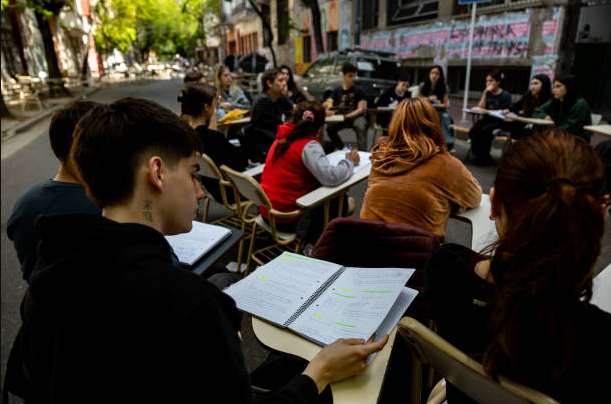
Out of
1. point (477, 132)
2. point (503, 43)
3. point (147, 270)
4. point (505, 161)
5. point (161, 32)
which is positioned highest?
point (161, 32)

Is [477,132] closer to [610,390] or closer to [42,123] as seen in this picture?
[610,390]

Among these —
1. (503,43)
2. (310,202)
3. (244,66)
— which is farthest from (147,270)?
(244,66)

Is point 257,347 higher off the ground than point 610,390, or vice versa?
point 610,390

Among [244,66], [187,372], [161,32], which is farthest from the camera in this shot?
[161,32]

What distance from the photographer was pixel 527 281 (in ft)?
2.78

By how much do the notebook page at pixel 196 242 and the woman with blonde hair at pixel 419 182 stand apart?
0.93 meters

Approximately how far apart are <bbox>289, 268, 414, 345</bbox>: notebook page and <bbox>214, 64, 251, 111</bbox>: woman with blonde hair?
5.90 metres

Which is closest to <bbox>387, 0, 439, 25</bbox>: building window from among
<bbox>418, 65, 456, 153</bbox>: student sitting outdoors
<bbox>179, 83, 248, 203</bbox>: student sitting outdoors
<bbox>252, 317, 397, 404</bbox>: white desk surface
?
<bbox>418, 65, 456, 153</bbox>: student sitting outdoors

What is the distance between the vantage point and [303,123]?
294cm

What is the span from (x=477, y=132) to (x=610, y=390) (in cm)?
605

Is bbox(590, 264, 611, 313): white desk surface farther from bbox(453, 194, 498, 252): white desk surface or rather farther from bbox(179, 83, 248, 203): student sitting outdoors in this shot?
bbox(179, 83, 248, 203): student sitting outdoors

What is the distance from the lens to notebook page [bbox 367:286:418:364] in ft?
3.86

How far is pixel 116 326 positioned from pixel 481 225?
1891 mm

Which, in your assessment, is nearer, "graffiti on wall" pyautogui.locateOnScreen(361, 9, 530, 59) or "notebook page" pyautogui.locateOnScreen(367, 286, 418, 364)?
"notebook page" pyautogui.locateOnScreen(367, 286, 418, 364)
